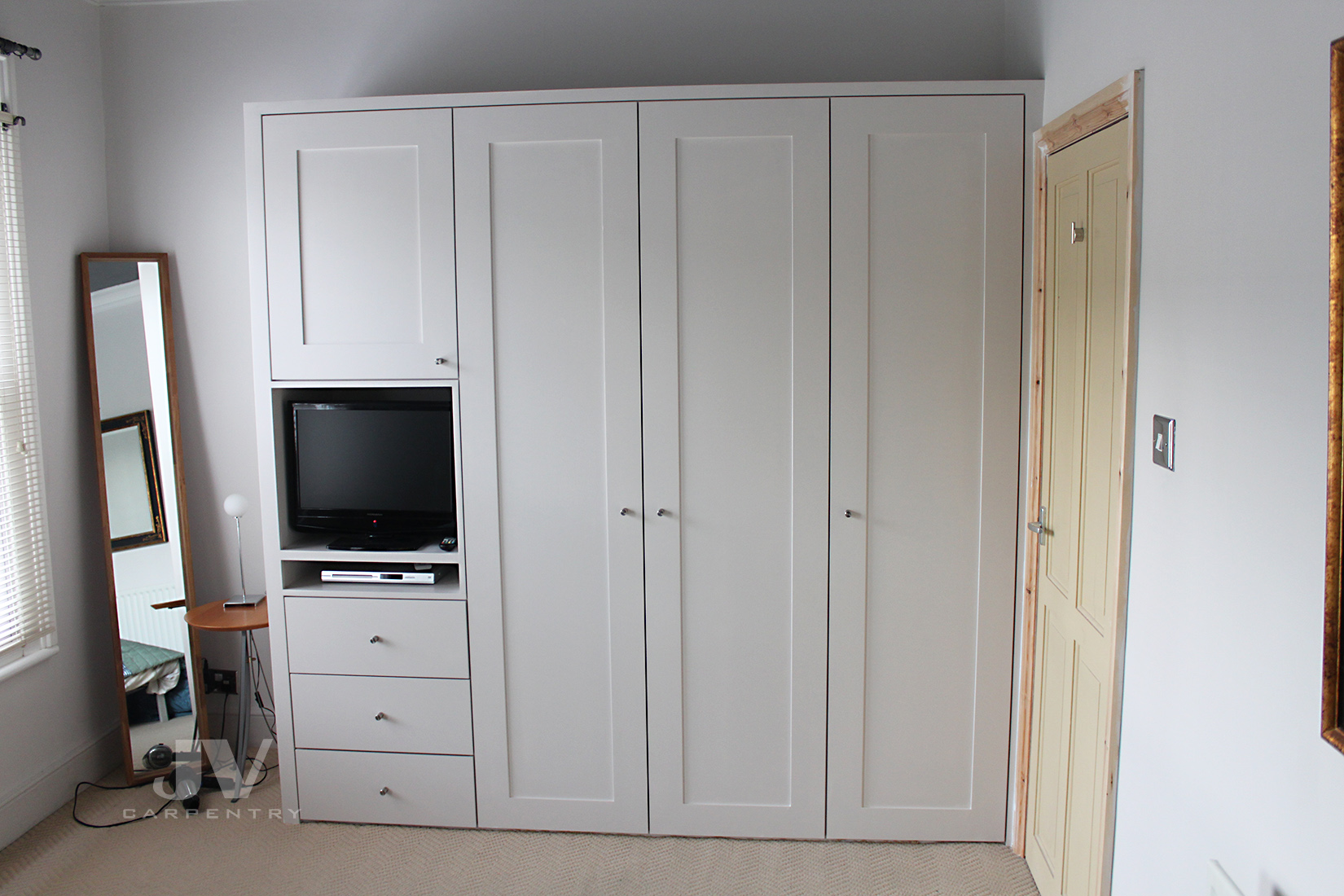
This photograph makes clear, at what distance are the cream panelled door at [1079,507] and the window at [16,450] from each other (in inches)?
119

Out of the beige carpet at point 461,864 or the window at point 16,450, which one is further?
the window at point 16,450

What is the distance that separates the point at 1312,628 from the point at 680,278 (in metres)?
1.69

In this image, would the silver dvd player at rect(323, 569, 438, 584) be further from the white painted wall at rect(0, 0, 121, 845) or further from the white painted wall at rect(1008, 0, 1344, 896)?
the white painted wall at rect(1008, 0, 1344, 896)

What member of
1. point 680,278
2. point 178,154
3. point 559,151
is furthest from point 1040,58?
point 178,154

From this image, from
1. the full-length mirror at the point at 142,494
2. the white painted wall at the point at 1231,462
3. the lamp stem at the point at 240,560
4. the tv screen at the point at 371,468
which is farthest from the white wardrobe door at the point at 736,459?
the full-length mirror at the point at 142,494

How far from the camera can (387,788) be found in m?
2.74

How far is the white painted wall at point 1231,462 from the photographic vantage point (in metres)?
1.19

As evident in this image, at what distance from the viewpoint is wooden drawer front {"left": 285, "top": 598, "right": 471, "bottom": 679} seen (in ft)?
8.74

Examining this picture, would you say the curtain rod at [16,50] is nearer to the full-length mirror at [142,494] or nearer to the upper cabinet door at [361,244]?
the full-length mirror at [142,494]

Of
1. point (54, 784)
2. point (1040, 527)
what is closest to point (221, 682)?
point (54, 784)

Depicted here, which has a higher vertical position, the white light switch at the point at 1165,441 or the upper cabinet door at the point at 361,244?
the upper cabinet door at the point at 361,244

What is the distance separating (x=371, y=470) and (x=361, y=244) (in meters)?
0.69

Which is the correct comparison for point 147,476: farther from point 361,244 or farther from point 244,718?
point 361,244

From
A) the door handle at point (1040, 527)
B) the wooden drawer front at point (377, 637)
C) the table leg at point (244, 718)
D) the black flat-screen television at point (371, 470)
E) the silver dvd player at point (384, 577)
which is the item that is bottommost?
the table leg at point (244, 718)
